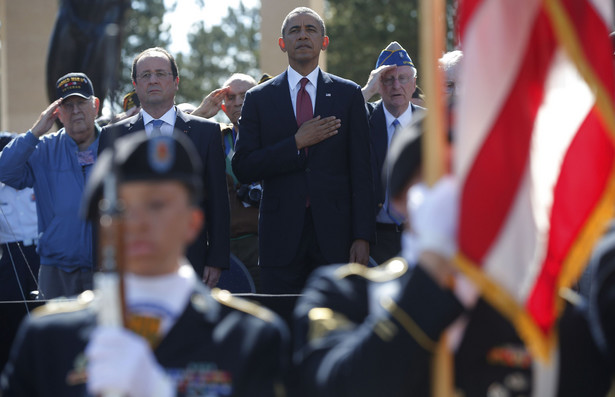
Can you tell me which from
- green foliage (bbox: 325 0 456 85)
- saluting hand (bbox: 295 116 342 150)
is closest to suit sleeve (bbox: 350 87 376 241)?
saluting hand (bbox: 295 116 342 150)

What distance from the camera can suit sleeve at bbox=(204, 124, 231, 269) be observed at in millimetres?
7215

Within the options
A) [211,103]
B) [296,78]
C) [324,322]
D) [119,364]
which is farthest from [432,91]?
[211,103]

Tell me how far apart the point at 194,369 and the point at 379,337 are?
0.60 m

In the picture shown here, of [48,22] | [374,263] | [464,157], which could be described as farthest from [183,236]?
[48,22]

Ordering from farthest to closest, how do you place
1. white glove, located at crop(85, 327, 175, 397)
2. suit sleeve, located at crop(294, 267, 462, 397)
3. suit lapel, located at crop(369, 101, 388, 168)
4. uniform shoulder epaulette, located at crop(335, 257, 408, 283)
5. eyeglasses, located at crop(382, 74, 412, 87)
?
eyeglasses, located at crop(382, 74, 412, 87) → suit lapel, located at crop(369, 101, 388, 168) → uniform shoulder epaulette, located at crop(335, 257, 408, 283) → suit sleeve, located at crop(294, 267, 462, 397) → white glove, located at crop(85, 327, 175, 397)

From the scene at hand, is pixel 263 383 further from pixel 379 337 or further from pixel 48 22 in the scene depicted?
pixel 48 22

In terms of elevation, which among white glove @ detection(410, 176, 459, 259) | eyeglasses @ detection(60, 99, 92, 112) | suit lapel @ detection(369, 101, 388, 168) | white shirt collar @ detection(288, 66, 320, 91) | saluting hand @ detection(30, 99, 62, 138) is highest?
white shirt collar @ detection(288, 66, 320, 91)

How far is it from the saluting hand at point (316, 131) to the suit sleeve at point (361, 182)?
6.5 inches

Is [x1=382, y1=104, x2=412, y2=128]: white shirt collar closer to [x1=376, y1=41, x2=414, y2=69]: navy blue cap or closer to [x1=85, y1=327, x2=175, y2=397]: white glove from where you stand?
[x1=376, y1=41, x2=414, y2=69]: navy blue cap

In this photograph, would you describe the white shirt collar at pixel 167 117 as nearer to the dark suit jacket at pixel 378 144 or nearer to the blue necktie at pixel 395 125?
the dark suit jacket at pixel 378 144

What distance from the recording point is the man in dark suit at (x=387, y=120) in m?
7.87

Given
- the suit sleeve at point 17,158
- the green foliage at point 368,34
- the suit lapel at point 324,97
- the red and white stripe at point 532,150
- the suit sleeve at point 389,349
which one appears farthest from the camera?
the green foliage at point 368,34

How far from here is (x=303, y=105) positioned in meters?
7.41

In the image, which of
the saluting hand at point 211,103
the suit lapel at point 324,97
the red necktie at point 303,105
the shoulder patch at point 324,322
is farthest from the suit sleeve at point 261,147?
the shoulder patch at point 324,322
